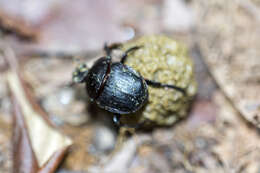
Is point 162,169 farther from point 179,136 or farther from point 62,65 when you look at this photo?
point 62,65

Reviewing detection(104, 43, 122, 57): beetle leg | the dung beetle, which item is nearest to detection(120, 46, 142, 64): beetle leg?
the dung beetle

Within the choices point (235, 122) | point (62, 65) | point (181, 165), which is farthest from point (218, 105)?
point (62, 65)

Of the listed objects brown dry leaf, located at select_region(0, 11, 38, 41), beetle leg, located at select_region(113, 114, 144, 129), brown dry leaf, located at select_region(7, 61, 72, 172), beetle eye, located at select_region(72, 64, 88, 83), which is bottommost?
brown dry leaf, located at select_region(7, 61, 72, 172)

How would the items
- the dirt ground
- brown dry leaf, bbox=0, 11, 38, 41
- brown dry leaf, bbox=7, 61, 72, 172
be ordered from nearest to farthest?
brown dry leaf, bbox=7, 61, 72, 172 < the dirt ground < brown dry leaf, bbox=0, 11, 38, 41

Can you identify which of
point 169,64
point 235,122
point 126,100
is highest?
point 169,64

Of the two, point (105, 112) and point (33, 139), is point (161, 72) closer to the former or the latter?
point (105, 112)

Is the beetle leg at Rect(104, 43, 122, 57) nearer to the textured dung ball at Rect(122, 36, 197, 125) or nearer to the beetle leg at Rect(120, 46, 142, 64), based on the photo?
the textured dung ball at Rect(122, 36, 197, 125)

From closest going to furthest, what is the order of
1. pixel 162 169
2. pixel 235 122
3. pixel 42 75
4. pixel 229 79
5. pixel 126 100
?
pixel 126 100, pixel 162 169, pixel 235 122, pixel 229 79, pixel 42 75
